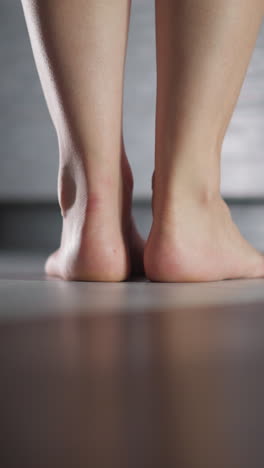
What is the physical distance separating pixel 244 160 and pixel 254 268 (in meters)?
0.91

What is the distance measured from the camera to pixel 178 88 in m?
0.77

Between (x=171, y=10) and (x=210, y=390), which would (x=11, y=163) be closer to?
(x=171, y=10)

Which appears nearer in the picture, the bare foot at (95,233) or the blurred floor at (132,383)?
the blurred floor at (132,383)

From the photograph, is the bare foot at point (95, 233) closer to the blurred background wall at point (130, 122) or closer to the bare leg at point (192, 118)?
the bare leg at point (192, 118)

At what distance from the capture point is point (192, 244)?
78 centimetres

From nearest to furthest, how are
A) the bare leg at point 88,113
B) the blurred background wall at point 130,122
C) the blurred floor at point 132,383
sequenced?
the blurred floor at point 132,383 → the bare leg at point 88,113 → the blurred background wall at point 130,122

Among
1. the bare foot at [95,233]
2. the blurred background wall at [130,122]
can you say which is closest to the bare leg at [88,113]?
the bare foot at [95,233]

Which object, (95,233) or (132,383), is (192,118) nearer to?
(95,233)

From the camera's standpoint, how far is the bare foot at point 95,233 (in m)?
0.78

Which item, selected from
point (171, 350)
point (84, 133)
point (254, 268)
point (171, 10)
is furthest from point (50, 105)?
point (171, 350)

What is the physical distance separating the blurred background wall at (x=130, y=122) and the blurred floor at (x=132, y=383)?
1143 millimetres

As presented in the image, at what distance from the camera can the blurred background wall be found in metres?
1.73

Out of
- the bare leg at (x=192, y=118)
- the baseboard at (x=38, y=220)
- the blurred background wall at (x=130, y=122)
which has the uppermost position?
the bare leg at (x=192, y=118)

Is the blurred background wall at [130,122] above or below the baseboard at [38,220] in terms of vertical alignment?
above
